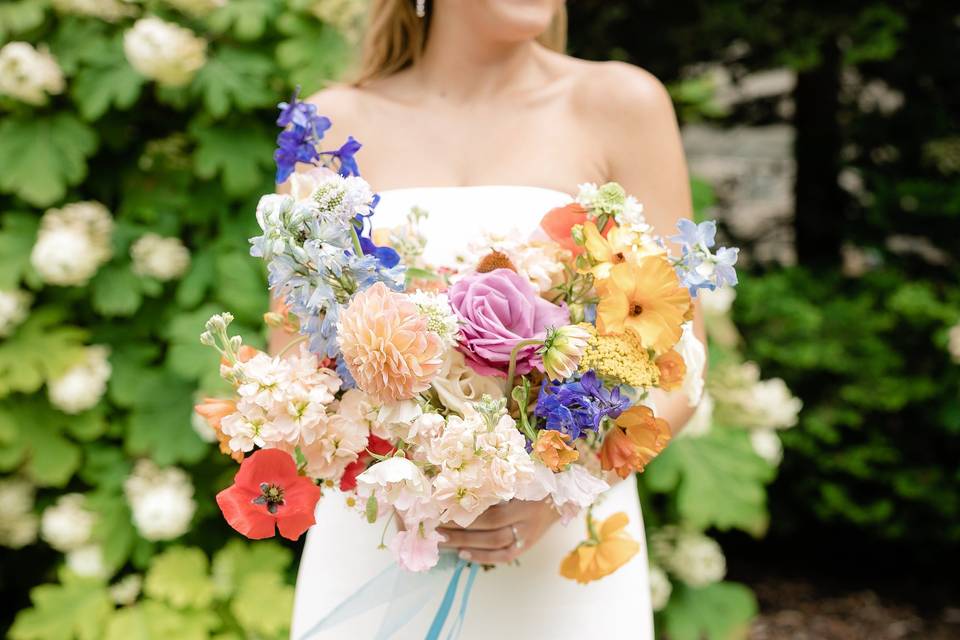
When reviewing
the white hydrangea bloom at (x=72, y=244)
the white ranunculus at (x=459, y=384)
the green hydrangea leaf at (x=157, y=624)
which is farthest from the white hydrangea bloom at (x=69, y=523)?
the white ranunculus at (x=459, y=384)

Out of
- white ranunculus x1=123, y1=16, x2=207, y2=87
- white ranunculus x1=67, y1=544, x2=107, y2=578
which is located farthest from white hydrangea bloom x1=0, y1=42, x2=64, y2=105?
white ranunculus x1=67, y1=544, x2=107, y2=578

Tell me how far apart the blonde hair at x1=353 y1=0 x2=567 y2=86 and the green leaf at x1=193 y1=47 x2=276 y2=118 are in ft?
2.19

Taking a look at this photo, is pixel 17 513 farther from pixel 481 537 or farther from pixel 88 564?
pixel 481 537

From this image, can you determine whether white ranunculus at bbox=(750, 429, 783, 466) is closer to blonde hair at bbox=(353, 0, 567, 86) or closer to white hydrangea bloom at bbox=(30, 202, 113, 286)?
blonde hair at bbox=(353, 0, 567, 86)

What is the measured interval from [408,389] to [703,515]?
1855 mm

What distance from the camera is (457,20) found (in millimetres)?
1864

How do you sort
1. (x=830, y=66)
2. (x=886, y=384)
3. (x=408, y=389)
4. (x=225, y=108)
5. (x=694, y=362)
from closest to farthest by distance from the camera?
(x=408, y=389), (x=694, y=362), (x=225, y=108), (x=886, y=384), (x=830, y=66)

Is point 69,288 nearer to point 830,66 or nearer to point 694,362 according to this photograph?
point 694,362

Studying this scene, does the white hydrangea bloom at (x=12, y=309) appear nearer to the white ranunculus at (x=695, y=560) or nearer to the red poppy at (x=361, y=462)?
the red poppy at (x=361, y=462)

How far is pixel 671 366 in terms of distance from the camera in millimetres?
1148

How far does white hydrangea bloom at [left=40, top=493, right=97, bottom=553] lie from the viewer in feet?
9.07

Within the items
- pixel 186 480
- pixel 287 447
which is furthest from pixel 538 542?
pixel 186 480

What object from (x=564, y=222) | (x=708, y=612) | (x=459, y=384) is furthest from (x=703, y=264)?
(x=708, y=612)

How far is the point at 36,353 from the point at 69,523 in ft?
1.73
